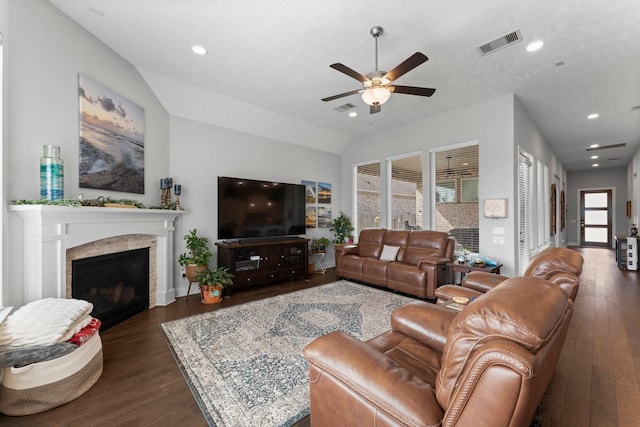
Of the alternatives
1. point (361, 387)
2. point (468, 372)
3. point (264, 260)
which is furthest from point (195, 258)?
point (468, 372)

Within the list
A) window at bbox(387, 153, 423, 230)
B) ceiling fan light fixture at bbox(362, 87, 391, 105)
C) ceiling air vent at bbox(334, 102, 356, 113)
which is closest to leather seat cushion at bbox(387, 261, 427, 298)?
window at bbox(387, 153, 423, 230)

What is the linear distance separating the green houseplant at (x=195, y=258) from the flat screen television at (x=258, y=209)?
17.7 inches

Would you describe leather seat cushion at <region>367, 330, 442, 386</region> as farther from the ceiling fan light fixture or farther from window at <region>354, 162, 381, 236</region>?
window at <region>354, 162, 381, 236</region>

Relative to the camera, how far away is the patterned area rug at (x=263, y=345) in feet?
6.07

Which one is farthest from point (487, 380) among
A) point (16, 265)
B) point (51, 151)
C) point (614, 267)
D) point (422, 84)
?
point (614, 267)

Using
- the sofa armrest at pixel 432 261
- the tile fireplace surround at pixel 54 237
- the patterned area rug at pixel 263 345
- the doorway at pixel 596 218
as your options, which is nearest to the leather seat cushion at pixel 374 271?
the patterned area rug at pixel 263 345

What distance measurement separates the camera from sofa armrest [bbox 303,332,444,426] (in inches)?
39.2

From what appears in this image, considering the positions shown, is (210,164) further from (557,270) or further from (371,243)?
(557,270)

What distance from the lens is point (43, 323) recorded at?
196 cm

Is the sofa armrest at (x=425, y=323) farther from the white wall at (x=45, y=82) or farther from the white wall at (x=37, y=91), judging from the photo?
the white wall at (x=45, y=82)

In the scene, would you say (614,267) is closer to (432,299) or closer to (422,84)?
(432,299)

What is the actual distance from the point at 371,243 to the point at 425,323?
12.4 ft

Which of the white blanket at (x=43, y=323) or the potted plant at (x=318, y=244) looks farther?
the potted plant at (x=318, y=244)

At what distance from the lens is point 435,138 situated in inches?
204
